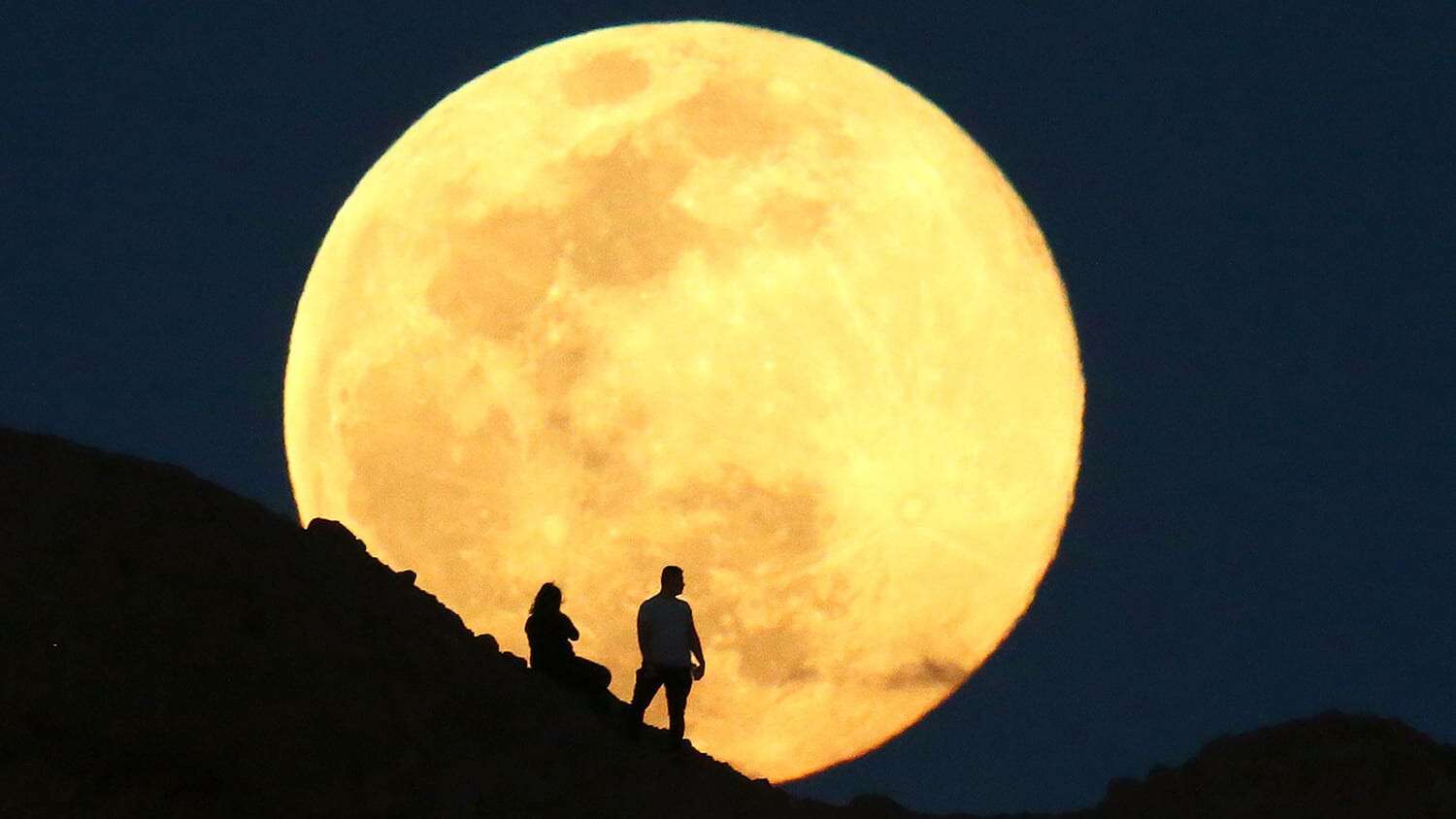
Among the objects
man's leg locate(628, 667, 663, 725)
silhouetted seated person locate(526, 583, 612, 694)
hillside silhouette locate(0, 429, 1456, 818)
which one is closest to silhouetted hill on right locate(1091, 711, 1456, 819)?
hillside silhouette locate(0, 429, 1456, 818)

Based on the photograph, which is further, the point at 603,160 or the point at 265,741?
the point at 603,160

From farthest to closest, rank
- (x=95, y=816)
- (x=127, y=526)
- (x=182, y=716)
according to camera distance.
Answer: (x=127, y=526)
(x=182, y=716)
(x=95, y=816)

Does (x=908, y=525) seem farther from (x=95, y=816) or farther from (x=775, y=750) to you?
(x=95, y=816)

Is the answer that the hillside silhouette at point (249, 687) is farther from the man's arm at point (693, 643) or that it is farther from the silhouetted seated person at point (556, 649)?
the man's arm at point (693, 643)

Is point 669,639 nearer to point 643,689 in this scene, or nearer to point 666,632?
point 666,632

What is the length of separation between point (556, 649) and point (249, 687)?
401 centimetres

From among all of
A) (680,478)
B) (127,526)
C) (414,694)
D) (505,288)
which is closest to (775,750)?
(680,478)

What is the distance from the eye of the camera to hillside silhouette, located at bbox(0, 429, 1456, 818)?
13172 millimetres

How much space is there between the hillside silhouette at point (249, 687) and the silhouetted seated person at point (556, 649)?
0.22 metres

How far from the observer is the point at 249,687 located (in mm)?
13969

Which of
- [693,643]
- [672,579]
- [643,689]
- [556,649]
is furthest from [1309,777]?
[556,649]

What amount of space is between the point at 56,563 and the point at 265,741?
210 cm

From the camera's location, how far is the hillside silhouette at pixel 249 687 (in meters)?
13.2

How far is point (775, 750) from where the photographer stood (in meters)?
26.9
